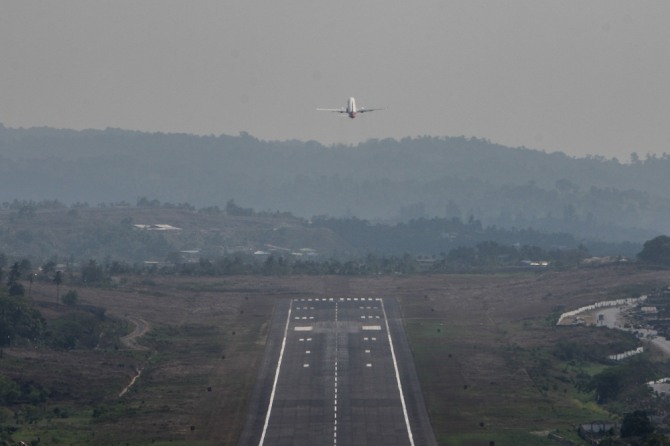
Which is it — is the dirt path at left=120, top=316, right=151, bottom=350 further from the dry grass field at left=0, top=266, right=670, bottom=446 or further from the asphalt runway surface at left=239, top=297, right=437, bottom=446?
the asphalt runway surface at left=239, top=297, right=437, bottom=446

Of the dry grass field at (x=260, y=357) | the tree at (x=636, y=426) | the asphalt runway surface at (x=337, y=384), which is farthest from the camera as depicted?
the dry grass field at (x=260, y=357)

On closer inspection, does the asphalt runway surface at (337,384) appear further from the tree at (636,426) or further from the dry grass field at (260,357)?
the tree at (636,426)

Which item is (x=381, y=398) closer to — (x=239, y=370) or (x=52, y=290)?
(x=239, y=370)

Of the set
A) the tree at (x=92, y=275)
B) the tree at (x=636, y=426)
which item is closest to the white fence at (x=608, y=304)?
the tree at (x=92, y=275)

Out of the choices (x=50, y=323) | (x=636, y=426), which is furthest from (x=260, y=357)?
(x=636, y=426)

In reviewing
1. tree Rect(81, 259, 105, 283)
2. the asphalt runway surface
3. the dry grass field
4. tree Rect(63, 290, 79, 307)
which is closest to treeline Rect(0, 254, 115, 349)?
tree Rect(63, 290, 79, 307)

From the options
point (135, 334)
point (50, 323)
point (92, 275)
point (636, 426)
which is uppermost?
point (92, 275)

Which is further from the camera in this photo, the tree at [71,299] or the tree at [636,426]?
the tree at [71,299]

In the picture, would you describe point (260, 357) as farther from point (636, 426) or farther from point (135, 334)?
point (636, 426)
